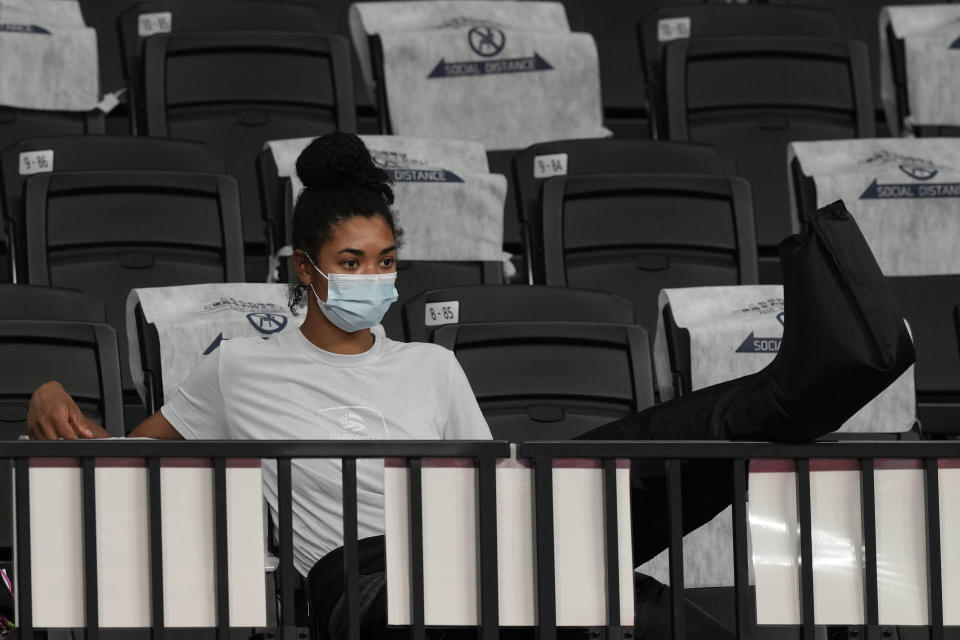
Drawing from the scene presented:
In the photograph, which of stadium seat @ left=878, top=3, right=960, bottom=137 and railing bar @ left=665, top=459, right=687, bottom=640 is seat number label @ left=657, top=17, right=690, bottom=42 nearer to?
stadium seat @ left=878, top=3, right=960, bottom=137

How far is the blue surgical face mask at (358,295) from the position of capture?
6.20 feet

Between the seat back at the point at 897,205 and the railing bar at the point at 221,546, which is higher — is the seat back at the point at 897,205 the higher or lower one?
the higher one

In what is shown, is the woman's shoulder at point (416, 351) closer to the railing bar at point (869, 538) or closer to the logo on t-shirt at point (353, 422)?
the logo on t-shirt at point (353, 422)

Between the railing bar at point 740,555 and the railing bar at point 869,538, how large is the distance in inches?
4.1

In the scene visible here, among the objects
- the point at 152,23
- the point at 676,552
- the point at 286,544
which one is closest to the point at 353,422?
the point at 286,544

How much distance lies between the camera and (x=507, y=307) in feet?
8.14

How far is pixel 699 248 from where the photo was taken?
9.33 feet

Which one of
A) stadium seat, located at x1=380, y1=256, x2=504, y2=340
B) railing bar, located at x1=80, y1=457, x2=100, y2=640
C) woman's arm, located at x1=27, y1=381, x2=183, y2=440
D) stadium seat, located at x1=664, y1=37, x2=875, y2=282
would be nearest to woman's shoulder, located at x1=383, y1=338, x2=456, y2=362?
woman's arm, located at x1=27, y1=381, x2=183, y2=440

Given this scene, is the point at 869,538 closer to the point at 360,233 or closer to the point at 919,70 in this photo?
the point at 360,233

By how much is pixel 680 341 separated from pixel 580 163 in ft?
1.99

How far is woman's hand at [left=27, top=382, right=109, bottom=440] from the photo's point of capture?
162cm

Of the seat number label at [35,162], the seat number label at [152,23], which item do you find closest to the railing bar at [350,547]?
the seat number label at [35,162]

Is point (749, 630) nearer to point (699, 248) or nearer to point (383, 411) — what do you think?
point (383, 411)

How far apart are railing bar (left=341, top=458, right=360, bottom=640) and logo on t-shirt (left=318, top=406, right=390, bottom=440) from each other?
0.49 meters
